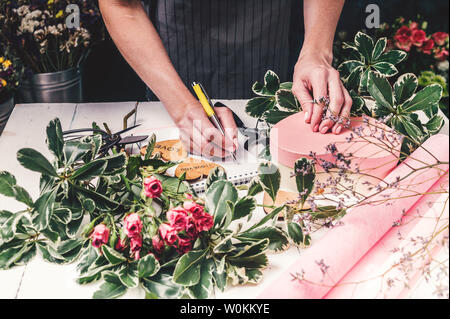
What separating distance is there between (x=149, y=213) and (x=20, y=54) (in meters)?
0.97

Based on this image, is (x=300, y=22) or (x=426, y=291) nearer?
(x=426, y=291)

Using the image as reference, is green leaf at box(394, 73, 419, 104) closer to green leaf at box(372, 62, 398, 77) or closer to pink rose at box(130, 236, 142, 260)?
green leaf at box(372, 62, 398, 77)

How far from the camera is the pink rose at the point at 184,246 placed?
688 millimetres

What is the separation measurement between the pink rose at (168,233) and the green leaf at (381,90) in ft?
1.71

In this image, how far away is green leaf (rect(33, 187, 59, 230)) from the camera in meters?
0.67

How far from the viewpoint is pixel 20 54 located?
1.41 metres

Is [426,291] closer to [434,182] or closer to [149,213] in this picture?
[434,182]

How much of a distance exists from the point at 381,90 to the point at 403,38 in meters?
1.16

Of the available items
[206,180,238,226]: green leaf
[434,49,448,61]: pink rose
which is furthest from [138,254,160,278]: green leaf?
[434,49,448,61]: pink rose

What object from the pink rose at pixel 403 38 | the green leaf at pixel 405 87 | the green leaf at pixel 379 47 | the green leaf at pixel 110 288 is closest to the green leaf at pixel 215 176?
the green leaf at pixel 110 288
